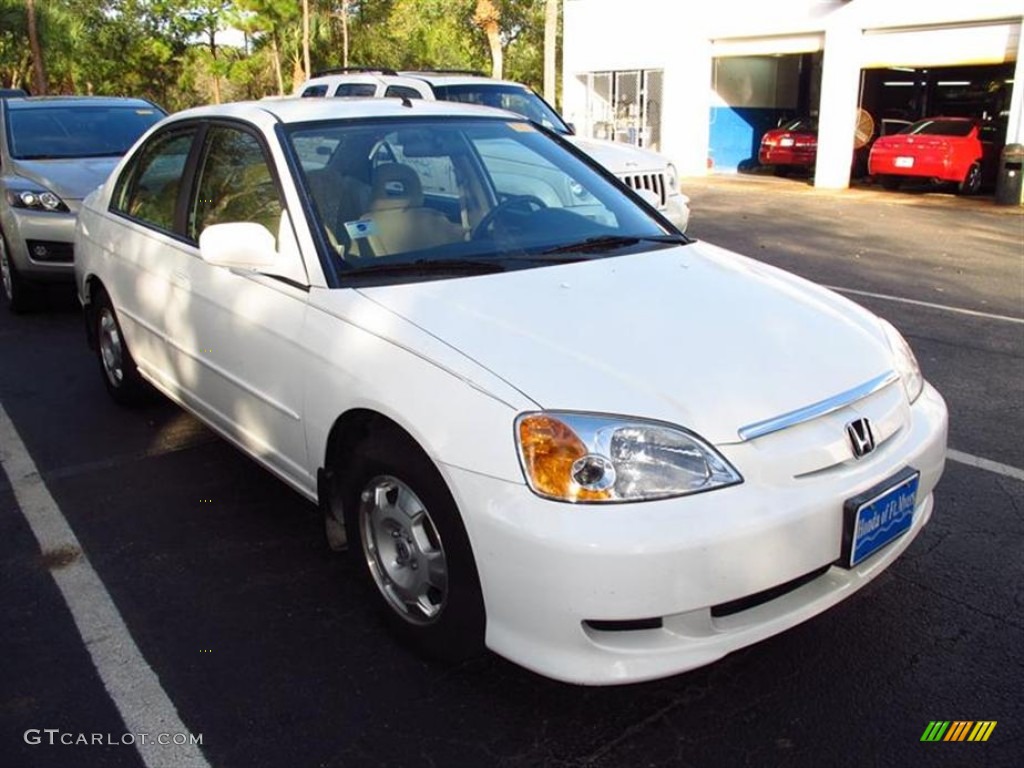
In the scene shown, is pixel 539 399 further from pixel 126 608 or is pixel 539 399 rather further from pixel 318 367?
pixel 126 608

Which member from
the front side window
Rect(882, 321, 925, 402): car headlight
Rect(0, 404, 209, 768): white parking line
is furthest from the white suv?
Rect(0, 404, 209, 768): white parking line

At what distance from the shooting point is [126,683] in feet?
9.32

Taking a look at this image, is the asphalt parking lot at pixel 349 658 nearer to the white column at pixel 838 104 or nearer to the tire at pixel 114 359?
the tire at pixel 114 359

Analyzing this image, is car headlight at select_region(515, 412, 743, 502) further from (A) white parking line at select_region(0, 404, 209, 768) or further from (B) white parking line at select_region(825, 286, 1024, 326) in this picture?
(B) white parking line at select_region(825, 286, 1024, 326)

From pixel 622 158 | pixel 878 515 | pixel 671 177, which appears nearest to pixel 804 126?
pixel 671 177

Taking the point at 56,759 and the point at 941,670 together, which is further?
the point at 941,670

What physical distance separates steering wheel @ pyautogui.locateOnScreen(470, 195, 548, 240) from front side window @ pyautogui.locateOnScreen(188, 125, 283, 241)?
29.4 inches

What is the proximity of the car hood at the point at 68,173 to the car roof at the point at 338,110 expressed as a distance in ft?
12.2

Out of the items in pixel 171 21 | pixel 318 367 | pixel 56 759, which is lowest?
pixel 56 759

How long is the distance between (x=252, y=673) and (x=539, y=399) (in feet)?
4.31

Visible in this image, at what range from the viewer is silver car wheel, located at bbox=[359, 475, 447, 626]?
2.74 m

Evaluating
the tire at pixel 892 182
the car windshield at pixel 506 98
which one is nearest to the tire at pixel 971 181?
the tire at pixel 892 182

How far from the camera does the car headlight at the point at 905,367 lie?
10.1ft

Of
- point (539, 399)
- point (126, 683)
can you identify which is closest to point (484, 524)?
point (539, 399)
